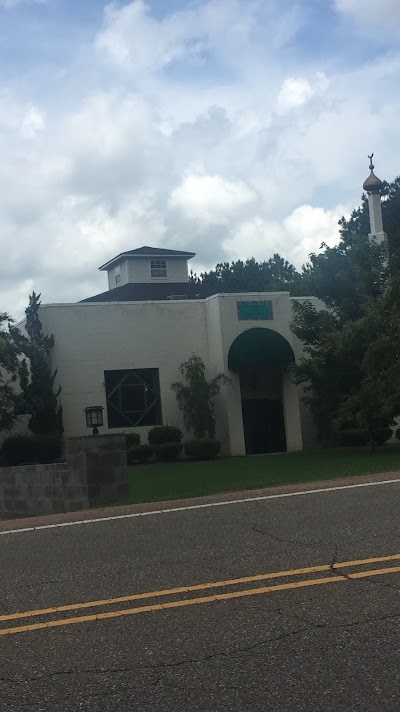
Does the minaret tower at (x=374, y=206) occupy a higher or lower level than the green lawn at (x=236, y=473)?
higher

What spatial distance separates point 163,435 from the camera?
3080 cm

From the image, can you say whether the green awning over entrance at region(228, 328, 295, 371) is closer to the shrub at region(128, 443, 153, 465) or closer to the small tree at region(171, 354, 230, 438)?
the small tree at region(171, 354, 230, 438)

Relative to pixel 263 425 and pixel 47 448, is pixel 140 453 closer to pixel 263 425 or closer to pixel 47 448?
pixel 47 448

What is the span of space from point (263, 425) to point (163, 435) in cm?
464

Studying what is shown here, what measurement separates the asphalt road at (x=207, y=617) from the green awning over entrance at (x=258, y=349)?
2112 cm

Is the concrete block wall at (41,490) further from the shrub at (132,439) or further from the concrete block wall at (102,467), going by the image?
the shrub at (132,439)

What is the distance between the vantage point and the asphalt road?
4906mm

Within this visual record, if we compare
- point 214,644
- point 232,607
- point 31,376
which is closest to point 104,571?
point 232,607

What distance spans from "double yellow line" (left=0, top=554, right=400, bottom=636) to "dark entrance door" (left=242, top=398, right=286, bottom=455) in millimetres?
25112

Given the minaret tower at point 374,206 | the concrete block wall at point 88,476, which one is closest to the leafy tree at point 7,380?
the concrete block wall at point 88,476

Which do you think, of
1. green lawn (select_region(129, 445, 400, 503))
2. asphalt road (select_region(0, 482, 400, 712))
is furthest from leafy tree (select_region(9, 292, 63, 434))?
asphalt road (select_region(0, 482, 400, 712))

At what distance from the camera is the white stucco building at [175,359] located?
31188 millimetres

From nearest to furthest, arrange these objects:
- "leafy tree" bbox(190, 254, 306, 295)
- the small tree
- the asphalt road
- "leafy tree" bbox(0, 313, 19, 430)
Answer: the asphalt road
"leafy tree" bbox(0, 313, 19, 430)
the small tree
"leafy tree" bbox(190, 254, 306, 295)

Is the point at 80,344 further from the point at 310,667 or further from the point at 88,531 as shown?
the point at 310,667
